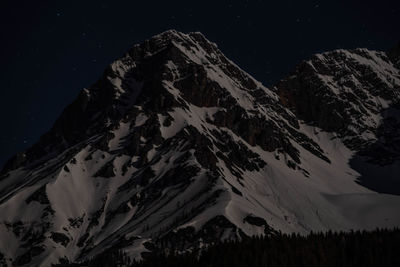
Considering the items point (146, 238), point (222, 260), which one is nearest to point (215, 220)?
point (146, 238)

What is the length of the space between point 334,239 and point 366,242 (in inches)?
379

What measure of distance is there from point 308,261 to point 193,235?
302ft

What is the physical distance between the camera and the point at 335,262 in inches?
4063

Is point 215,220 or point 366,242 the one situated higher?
point 215,220

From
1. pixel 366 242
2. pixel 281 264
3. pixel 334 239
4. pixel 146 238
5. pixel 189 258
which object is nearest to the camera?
pixel 281 264

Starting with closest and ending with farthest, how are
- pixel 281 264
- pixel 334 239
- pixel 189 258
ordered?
pixel 281 264 < pixel 189 258 < pixel 334 239

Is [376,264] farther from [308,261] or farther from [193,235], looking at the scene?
[193,235]

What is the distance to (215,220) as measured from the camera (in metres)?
192

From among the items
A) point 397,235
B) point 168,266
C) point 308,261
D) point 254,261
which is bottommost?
point 397,235

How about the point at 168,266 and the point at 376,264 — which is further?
the point at 168,266

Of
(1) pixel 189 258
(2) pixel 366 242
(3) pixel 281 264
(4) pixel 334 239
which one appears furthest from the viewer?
(4) pixel 334 239

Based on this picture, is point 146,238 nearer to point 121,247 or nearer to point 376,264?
point 121,247

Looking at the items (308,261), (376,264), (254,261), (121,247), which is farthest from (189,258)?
(121,247)

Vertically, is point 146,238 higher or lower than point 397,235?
higher
